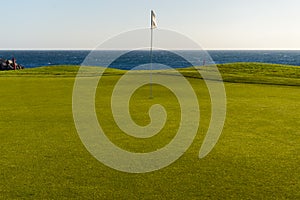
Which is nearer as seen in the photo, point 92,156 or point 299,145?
point 92,156

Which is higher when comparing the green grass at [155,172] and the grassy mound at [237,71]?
the green grass at [155,172]

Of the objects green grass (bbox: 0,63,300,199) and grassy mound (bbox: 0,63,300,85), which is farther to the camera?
grassy mound (bbox: 0,63,300,85)

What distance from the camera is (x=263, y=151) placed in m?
6.49

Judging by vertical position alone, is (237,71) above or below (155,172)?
below

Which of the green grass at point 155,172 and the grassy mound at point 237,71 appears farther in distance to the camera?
the grassy mound at point 237,71

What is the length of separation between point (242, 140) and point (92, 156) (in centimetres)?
310

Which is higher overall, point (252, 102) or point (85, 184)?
point (85, 184)

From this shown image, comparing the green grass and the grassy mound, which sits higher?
the green grass

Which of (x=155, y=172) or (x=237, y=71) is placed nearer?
(x=155, y=172)

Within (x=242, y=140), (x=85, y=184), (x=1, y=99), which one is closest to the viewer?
(x=85, y=184)

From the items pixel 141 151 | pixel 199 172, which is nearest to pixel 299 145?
pixel 199 172

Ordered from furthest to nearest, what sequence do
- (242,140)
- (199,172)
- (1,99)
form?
(1,99) < (242,140) < (199,172)

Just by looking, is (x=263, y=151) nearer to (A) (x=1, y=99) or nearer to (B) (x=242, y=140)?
(B) (x=242, y=140)

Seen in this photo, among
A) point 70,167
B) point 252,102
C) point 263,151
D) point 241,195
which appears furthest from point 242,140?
point 252,102
